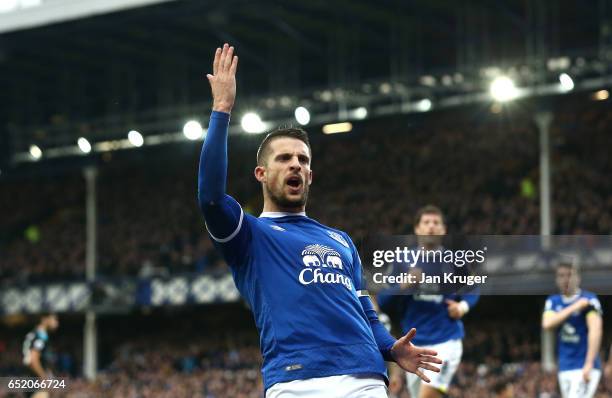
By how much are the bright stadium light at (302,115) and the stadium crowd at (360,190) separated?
1.55 meters

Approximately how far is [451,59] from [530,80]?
11.0 feet

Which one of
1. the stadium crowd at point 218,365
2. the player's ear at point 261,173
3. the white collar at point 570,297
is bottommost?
the player's ear at point 261,173

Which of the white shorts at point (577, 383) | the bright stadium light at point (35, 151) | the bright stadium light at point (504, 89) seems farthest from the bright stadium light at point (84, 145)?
the white shorts at point (577, 383)

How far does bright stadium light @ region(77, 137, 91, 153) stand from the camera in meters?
38.0

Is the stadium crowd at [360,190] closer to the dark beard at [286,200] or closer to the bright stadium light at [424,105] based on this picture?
the bright stadium light at [424,105]

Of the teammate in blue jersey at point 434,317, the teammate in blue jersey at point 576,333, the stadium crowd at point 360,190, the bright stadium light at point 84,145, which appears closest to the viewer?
the teammate in blue jersey at point 434,317

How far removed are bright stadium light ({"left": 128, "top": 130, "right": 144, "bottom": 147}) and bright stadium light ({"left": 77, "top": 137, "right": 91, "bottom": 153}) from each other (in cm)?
156

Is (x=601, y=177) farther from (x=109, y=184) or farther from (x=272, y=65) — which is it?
(x=109, y=184)

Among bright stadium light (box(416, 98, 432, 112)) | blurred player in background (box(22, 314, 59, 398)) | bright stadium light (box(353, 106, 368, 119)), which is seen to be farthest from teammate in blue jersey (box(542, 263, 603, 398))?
bright stadium light (box(353, 106, 368, 119))

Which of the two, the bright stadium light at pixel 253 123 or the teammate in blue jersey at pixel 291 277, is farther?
the bright stadium light at pixel 253 123

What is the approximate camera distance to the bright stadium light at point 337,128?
33438mm

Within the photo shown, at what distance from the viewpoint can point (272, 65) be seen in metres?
34.6
